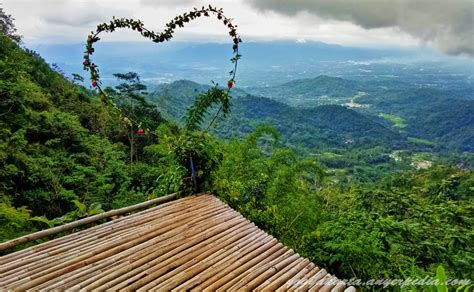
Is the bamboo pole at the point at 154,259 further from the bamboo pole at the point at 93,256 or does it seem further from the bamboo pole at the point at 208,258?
the bamboo pole at the point at 93,256

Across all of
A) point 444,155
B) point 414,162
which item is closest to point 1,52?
point 414,162

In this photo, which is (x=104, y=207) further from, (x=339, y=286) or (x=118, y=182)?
(x=339, y=286)

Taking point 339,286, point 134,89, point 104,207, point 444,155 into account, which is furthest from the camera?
point 444,155

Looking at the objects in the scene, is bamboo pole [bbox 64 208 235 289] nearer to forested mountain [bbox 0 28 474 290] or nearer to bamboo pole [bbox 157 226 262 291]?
bamboo pole [bbox 157 226 262 291]

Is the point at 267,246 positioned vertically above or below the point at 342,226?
above

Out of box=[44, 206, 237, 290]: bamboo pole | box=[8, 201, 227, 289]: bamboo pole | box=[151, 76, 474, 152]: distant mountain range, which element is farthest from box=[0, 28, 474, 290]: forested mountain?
box=[151, 76, 474, 152]: distant mountain range

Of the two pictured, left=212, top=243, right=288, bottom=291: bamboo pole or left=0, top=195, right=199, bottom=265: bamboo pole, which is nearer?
left=212, top=243, right=288, bottom=291: bamboo pole

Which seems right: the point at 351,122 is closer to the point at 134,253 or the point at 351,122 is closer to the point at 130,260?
the point at 134,253

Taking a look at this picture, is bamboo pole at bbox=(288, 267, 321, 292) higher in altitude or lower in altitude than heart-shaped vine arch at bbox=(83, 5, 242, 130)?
lower
